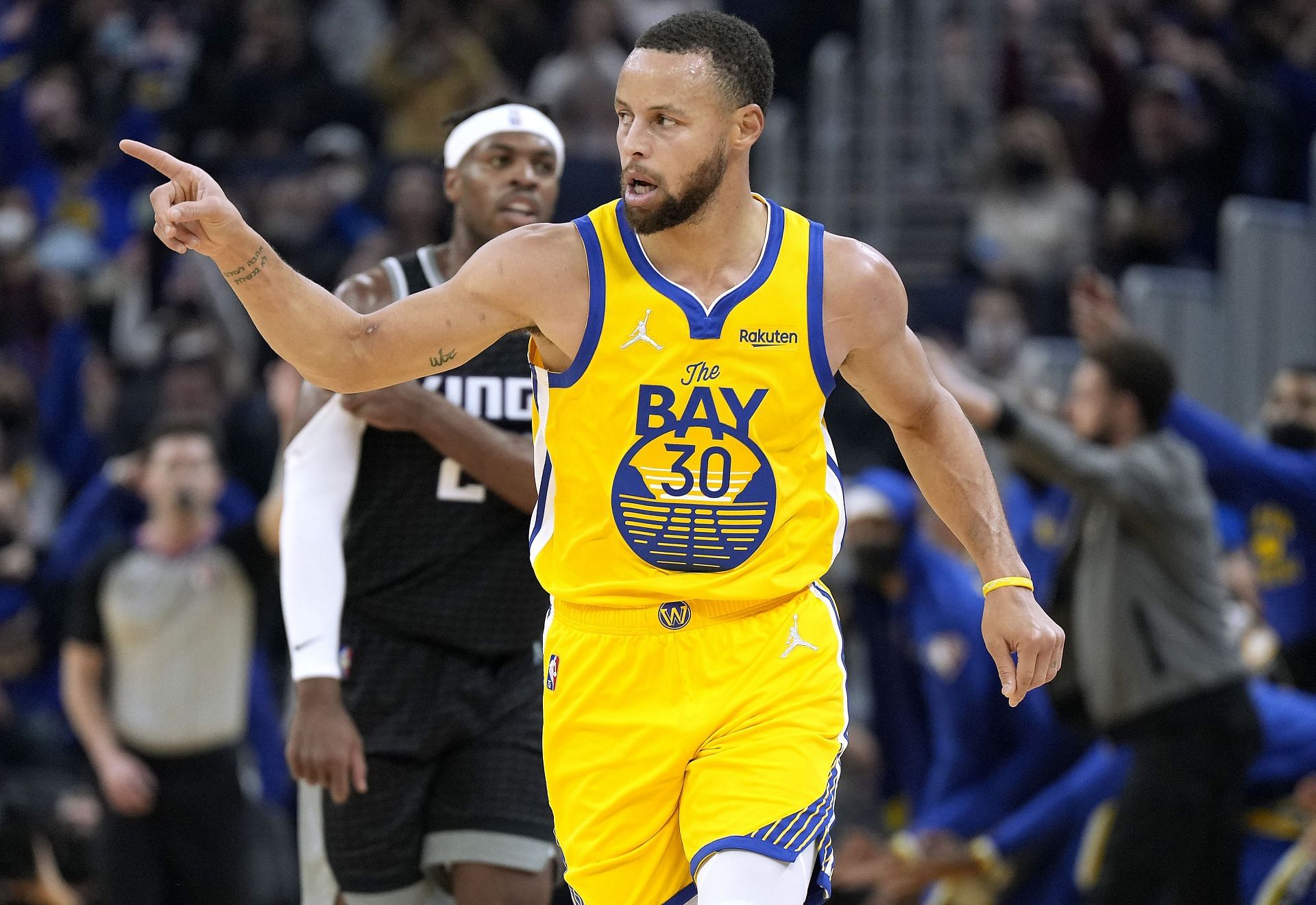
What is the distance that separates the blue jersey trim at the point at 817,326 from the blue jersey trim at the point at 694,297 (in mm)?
83

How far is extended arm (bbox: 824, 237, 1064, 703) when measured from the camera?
3.98 meters

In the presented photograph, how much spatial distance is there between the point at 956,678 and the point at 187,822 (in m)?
3.58

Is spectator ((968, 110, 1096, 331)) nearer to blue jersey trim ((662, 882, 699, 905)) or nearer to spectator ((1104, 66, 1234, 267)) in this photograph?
spectator ((1104, 66, 1234, 267))

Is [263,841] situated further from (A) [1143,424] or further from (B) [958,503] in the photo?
(B) [958,503]

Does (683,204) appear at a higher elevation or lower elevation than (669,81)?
lower

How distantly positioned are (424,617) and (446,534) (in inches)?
8.7

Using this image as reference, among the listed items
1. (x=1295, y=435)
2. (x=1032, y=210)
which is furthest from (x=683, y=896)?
(x=1032, y=210)

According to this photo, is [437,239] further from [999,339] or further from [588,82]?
[999,339]

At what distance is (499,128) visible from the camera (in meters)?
5.22

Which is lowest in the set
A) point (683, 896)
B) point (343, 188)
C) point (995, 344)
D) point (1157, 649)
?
point (1157, 649)

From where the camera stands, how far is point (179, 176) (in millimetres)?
3531

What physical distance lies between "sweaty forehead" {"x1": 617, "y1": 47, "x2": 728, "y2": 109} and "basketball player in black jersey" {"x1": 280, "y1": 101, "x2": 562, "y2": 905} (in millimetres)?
1189

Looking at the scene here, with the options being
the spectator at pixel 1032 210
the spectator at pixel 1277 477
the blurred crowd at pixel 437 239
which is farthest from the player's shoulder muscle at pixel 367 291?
the spectator at pixel 1032 210

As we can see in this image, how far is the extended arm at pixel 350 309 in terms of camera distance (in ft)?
11.7
